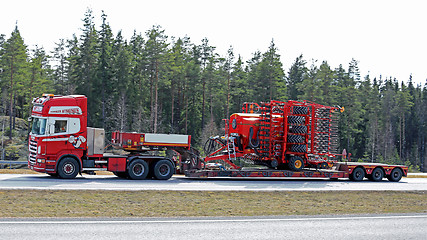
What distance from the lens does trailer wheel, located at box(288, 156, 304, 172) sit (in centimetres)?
2481

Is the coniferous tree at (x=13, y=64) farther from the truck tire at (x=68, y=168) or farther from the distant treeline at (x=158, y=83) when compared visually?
the truck tire at (x=68, y=168)

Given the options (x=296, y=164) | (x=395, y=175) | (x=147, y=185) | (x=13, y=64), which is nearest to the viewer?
(x=147, y=185)

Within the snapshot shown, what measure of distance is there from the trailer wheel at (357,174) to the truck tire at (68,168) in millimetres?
15625

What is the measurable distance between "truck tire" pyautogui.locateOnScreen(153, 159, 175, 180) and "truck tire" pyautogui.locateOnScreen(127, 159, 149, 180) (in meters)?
0.49

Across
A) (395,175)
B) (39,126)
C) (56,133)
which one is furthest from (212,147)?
(395,175)

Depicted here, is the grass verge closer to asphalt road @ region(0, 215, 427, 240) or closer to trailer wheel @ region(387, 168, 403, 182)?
asphalt road @ region(0, 215, 427, 240)

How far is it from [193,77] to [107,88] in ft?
43.1

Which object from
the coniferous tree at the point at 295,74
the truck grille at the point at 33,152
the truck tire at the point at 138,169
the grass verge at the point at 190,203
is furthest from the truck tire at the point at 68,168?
the coniferous tree at the point at 295,74

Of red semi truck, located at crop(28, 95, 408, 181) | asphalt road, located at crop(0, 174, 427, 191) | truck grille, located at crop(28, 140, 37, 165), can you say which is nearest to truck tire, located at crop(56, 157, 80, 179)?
red semi truck, located at crop(28, 95, 408, 181)

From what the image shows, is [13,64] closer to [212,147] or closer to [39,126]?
[39,126]

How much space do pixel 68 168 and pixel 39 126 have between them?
237cm

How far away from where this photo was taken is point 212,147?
25.3 meters

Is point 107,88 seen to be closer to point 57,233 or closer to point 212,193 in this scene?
point 212,193

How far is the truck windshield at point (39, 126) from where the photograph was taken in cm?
2034
